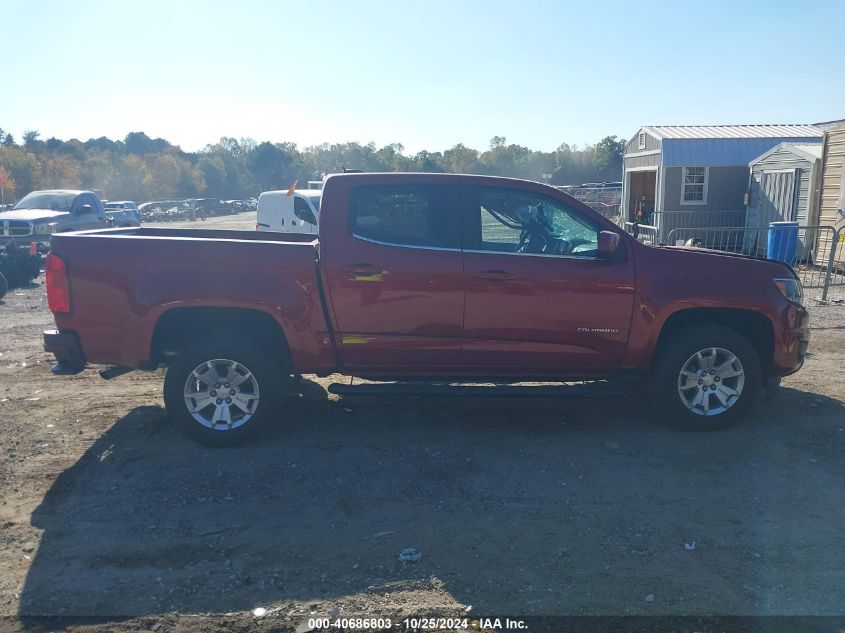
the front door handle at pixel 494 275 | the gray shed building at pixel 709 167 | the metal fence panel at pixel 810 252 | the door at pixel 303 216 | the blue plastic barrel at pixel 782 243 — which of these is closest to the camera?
the front door handle at pixel 494 275

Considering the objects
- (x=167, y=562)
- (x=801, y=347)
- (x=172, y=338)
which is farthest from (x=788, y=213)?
(x=167, y=562)

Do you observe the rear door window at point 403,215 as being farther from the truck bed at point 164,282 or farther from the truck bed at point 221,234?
the truck bed at point 221,234

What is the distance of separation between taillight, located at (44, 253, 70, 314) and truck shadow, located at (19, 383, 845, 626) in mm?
1125

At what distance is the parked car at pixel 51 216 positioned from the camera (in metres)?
17.4

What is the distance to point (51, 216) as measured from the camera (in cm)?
1786

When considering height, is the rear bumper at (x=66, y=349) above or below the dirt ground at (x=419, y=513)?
above

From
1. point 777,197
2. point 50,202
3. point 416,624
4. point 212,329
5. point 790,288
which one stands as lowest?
point 416,624

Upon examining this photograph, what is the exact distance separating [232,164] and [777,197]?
7775cm

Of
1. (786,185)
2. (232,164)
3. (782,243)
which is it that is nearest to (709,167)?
(786,185)

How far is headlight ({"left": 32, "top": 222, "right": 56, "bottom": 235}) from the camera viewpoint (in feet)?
57.3

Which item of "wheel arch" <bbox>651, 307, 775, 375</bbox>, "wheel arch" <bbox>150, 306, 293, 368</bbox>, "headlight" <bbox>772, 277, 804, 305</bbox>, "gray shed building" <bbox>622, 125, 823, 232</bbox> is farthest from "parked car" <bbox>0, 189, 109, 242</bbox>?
"headlight" <bbox>772, 277, 804, 305</bbox>

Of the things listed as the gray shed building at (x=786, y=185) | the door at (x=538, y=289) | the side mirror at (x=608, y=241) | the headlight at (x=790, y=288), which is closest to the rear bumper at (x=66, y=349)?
the door at (x=538, y=289)

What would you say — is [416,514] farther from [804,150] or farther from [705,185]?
[705,185]

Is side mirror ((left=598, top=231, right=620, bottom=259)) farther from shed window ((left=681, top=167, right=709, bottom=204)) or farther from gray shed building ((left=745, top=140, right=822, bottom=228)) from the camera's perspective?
shed window ((left=681, top=167, right=709, bottom=204))
